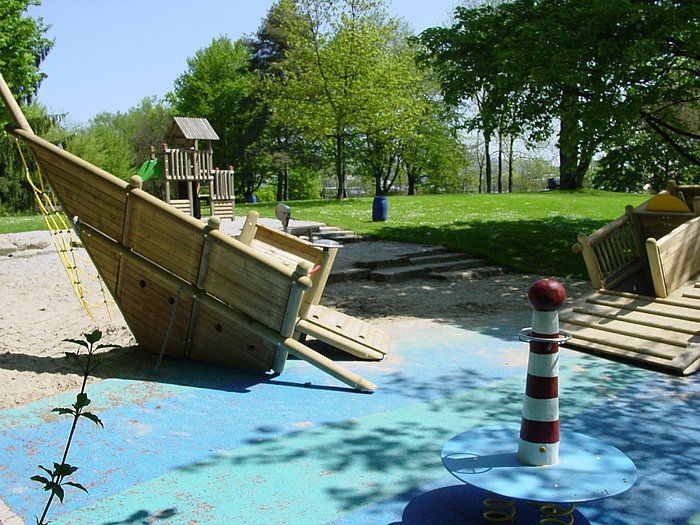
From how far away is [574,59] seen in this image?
1180 centimetres

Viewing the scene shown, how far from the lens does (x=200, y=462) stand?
15.1 feet

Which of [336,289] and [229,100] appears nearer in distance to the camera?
[336,289]

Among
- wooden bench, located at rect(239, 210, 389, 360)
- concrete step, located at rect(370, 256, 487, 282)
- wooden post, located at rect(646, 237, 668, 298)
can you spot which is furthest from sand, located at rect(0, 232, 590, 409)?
wooden post, located at rect(646, 237, 668, 298)

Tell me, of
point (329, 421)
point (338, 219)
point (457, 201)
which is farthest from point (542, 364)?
point (457, 201)

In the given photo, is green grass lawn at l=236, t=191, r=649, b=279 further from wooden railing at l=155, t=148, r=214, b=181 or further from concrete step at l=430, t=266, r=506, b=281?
wooden railing at l=155, t=148, r=214, b=181

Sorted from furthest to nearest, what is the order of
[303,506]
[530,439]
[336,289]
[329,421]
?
1. [336,289]
2. [329,421]
3. [303,506]
4. [530,439]

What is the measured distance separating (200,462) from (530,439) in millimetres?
2519

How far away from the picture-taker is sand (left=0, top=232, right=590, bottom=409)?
22.2 ft

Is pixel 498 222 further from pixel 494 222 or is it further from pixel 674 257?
pixel 674 257

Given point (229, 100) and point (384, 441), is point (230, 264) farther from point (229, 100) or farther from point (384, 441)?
point (229, 100)

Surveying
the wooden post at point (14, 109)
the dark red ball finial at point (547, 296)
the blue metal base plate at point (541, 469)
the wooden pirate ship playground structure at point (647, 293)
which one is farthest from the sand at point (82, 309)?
the dark red ball finial at point (547, 296)

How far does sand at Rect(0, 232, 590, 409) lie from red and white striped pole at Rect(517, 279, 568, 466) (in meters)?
4.72

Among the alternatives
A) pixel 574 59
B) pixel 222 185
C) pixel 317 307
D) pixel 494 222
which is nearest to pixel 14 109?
pixel 317 307

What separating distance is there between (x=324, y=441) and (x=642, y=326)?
5.28 meters
